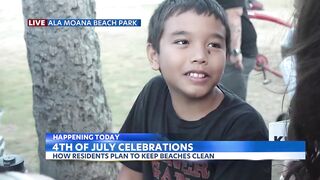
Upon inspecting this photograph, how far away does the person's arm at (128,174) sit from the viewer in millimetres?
1047

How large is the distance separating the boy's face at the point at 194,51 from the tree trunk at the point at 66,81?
6.6 inches

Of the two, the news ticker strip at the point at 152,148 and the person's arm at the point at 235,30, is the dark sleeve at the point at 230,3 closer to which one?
the person's arm at the point at 235,30

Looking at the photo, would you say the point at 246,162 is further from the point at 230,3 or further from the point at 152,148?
the point at 230,3

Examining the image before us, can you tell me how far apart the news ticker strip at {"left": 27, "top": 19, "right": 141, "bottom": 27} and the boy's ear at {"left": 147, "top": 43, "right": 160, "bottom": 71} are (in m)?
0.06

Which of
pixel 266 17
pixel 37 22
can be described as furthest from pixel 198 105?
pixel 37 22

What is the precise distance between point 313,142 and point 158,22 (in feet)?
1.21

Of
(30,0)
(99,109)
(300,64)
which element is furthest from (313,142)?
(30,0)

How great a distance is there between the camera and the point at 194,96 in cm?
98

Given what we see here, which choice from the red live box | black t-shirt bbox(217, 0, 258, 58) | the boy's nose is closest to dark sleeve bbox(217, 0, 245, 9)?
Result: black t-shirt bbox(217, 0, 258, 58)

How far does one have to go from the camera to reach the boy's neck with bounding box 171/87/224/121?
99 cm

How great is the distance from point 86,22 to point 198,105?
28 cm

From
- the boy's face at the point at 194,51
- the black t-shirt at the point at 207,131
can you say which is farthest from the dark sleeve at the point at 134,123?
the boy's face at the point at 194,51

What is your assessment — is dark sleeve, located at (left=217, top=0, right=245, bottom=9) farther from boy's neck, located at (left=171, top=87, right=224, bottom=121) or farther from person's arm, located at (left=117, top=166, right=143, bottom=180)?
person's arm, located at (left=117, top=166, right=143, bottom=180)

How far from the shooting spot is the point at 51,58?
3.44ft
